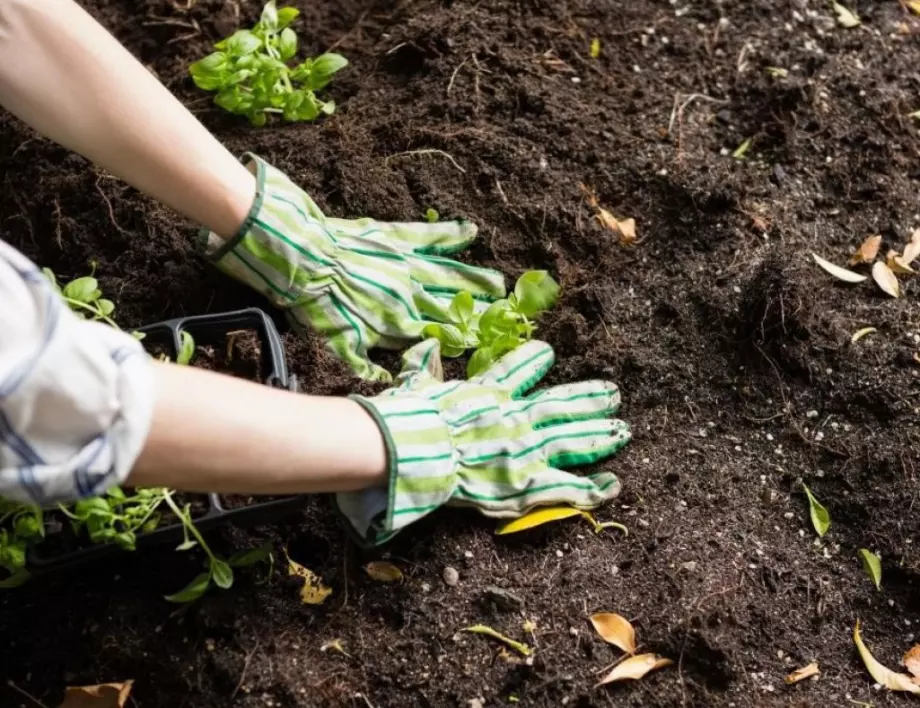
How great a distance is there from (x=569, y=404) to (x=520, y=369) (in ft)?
0.32

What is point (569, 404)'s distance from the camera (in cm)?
149

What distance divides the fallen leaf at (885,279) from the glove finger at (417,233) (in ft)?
2.38

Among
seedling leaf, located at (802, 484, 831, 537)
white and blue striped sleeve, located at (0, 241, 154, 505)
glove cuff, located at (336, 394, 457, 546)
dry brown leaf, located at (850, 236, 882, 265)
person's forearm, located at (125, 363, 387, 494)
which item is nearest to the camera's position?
white and blue striped sleeve, located at (0, 241, 154, 505)

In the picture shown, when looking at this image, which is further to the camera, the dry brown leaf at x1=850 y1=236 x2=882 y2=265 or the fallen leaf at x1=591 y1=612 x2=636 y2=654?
the dry brown leaf at x1=850 y1=236 x2=882 y2=265

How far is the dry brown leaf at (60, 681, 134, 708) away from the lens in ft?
4.23

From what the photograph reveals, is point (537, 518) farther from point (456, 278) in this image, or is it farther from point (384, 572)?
point (456, 278)

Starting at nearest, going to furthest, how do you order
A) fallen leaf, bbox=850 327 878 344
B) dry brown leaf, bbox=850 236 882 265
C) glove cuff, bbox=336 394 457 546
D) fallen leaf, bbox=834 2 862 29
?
1. glove cuff, bbox=336 394 457 546
2. fallen leaf, bbox=850 327 878 344
3. dry brown leaf, bbox=850 236 882 265
4. fallen leaf, bbox=834 2 862 29

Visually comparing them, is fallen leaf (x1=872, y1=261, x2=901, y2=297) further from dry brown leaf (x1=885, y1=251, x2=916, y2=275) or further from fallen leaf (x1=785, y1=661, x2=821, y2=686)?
fallen leaf (x1=785, y1=661, x2=821, y2=686)

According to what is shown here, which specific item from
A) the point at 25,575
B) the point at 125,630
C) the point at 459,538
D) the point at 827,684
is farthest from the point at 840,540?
the point at 25,575

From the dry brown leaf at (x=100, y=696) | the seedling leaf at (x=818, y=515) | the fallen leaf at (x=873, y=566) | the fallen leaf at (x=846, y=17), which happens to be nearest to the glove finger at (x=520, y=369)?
the seedling leaf at (x=818, y=515)

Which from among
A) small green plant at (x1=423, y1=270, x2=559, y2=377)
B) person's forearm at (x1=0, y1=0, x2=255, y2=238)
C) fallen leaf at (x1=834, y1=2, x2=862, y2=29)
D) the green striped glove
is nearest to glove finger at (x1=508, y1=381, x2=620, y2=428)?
small green plant at (x1=423, y1=270, x2=559, y2=377)

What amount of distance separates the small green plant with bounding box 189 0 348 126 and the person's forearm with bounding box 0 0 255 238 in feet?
0.99

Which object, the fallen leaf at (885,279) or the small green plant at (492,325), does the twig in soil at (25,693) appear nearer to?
the small green plant at (492,325)

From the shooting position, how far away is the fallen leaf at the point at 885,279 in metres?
1.68
